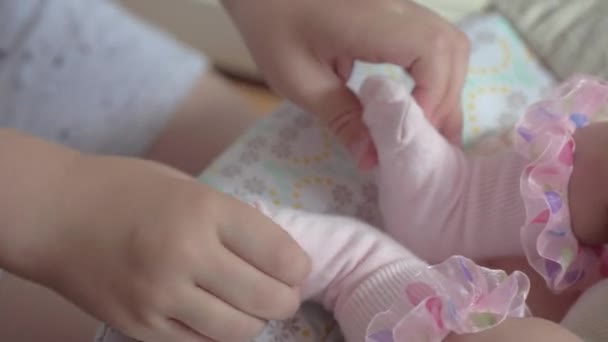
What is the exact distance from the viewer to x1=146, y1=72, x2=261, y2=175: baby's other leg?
2.53 feet

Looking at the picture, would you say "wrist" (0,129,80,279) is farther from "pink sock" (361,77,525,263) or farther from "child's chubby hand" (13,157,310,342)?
"pink sock" (361,77,525,263)

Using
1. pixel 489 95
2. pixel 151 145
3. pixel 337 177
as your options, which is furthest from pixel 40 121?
pixel 489 95

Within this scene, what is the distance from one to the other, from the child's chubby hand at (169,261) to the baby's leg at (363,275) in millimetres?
68

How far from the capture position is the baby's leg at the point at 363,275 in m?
0.46

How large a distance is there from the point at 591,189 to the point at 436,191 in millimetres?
102

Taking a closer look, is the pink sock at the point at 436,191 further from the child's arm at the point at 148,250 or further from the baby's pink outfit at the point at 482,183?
the child's arm at the point at 148,250

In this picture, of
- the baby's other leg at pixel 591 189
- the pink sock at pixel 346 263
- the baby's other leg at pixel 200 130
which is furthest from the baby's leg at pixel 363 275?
the baby's other leg at pixel 200 130

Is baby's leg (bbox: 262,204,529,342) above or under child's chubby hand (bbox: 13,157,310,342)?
under

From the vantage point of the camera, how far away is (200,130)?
78 centimetres

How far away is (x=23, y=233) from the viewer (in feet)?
1.40

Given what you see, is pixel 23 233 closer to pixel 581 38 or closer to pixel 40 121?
pixel 40 121

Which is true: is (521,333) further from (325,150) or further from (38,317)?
(38,317)

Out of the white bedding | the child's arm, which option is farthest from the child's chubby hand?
the white bedding

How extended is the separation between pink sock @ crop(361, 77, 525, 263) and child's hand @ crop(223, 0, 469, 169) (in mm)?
23
